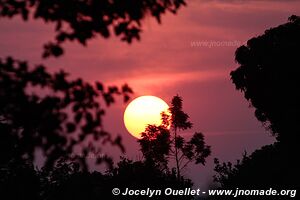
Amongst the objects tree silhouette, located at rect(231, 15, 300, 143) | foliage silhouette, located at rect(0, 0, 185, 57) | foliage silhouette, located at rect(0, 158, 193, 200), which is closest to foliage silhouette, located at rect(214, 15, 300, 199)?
tree silhouette, located at rect(231, 15, 300, 143)

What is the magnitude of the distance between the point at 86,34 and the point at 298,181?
38.7 meters

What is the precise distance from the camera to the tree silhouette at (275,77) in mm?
44844

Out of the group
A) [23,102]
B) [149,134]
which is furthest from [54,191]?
[23,102]

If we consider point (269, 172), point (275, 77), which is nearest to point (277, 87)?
point (275, 77)

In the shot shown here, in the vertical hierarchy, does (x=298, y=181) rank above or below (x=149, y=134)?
below

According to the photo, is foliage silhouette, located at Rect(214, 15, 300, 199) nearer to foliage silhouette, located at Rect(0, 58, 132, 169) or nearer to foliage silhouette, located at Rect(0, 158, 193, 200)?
foliage silhouette, located at Rect(0, 158, 193, 200)

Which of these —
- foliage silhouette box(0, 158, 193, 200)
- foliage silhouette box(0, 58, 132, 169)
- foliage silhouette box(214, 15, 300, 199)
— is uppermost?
foliage silhouette box(214, 15, 300, 199)

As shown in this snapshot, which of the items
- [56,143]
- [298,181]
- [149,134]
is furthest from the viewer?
[149,134]

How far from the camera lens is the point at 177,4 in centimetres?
827

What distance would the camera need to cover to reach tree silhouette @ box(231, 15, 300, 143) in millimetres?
44844

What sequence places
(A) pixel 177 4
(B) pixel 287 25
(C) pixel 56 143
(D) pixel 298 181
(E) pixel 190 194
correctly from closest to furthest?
(C) pixel 56 143
(A) pixel 177 4
(D) pixel 298 181
(B) pixel 287 25
(E) pixel 190 194

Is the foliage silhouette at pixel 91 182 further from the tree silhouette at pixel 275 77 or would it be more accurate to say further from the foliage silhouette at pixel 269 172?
the tree silhouette at pixel 275 77

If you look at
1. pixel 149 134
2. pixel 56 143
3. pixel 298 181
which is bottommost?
pixel 56 143

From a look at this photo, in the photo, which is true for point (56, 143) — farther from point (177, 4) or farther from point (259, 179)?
point (259, 179)
